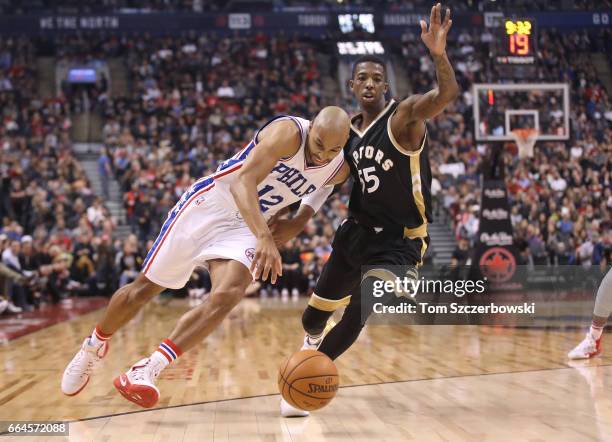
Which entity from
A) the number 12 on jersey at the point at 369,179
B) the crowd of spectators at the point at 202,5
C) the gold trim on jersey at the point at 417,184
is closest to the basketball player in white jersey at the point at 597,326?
the gold trim on jersey at the point at 417,184

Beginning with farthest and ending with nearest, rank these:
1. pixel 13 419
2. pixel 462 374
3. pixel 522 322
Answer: pixel 522 322, pixel 462 374, pixel 13 419

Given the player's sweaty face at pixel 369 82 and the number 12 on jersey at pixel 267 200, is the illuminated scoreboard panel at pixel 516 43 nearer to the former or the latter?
the player's sweaty face at pixel 369 82

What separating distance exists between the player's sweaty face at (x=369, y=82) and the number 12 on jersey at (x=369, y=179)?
376 millimetres

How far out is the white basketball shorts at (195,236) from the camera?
436 centimetres

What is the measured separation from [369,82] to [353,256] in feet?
3.21

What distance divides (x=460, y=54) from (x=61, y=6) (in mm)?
10782

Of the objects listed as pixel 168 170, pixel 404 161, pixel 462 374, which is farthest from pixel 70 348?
pixel 168 170

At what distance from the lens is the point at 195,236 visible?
440 cm

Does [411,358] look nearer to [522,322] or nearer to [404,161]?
[404,161]

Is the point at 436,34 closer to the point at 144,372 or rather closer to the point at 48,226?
the point at 144,372

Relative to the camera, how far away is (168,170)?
56.3 ft

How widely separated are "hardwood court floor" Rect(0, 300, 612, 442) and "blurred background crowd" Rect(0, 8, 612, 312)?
4.96 metres

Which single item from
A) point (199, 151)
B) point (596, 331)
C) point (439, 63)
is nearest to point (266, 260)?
point (439, 63)

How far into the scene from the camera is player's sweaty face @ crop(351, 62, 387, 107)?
4.58 m
